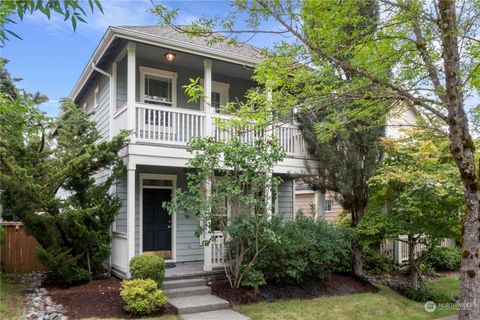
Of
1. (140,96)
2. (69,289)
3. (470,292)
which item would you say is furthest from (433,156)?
(69,289)

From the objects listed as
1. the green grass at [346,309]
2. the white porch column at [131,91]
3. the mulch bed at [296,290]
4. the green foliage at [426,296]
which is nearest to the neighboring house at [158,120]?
the white porch column at [131,91]

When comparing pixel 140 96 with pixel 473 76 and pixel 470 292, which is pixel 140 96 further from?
pixel 470 292

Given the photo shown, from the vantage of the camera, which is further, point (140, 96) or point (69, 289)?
point (140, 96)

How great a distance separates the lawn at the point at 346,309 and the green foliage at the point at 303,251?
2.53 feet

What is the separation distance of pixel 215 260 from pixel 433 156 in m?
6.48

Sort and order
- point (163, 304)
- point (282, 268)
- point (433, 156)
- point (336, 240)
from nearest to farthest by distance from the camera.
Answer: point (163, 304), point (282, 268), point (336, 240), point (433, 156)

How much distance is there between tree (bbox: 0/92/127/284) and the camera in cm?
849

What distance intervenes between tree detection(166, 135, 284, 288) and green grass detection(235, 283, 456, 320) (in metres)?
1.03

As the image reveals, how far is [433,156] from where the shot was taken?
34.8 ft

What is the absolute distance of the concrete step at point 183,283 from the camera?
345 inches

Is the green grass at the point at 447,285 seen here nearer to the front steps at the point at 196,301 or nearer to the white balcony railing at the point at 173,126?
the white balcony railing at the point at 173,126

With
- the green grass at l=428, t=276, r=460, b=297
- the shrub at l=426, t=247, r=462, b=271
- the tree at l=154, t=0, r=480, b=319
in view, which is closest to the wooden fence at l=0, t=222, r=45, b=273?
the tree at l=154, t=0, r=480, b=319

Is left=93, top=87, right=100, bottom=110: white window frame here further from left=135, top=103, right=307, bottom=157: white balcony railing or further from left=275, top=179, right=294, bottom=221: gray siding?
left=275, top=179, right=294, bottom=221: gray siding

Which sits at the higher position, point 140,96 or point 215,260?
point 140,96
